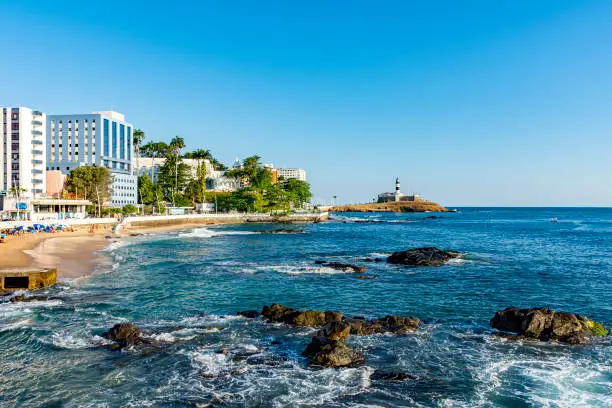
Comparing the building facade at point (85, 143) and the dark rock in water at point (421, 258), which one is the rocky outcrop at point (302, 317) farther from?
the building facade at point (85, 143)

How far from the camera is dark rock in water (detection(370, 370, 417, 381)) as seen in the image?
14844mm

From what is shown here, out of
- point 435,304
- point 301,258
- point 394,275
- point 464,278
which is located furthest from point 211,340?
point 301,258

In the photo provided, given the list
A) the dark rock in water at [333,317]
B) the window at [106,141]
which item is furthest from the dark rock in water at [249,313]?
the window at [106,141]

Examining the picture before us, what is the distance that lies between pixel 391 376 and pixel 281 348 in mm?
5007

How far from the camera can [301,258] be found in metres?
47.5

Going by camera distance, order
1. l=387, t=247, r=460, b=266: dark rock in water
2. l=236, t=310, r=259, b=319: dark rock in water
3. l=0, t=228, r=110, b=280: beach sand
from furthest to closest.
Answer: l=387, t=247, r=460, b=266: dark rock in water
l=0, t=228, r=110, b=280: beach sand
l=236, t=310, r=259, b=319: dark rock in water

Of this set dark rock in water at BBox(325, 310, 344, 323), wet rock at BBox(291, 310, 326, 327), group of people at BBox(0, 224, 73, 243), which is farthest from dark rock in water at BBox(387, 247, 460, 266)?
group of people at BBox(0, 224, 73, 243)

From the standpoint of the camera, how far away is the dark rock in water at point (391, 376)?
48.7 ft

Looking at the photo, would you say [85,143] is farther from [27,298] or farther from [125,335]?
[125,335]

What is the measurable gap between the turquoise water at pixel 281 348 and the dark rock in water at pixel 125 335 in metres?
0.74

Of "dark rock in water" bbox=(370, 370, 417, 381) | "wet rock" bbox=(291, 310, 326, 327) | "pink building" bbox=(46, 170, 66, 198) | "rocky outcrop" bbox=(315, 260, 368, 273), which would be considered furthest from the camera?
"pink building" bbox=(46, 170, 66, 198)

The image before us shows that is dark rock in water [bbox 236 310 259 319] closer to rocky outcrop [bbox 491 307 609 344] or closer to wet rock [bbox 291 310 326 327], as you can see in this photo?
wet rock [bbox 291 310 326 327]

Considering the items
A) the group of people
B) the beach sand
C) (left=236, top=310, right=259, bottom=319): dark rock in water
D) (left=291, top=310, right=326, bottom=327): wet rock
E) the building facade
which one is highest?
the building facade

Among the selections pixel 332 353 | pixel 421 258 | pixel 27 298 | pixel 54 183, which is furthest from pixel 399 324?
pixel 54 183
